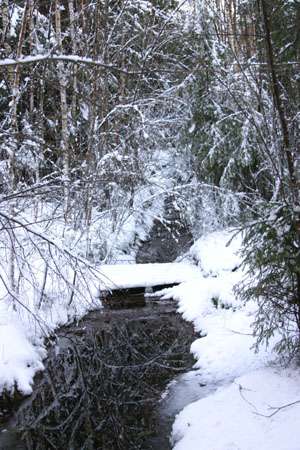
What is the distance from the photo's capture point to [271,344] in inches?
234

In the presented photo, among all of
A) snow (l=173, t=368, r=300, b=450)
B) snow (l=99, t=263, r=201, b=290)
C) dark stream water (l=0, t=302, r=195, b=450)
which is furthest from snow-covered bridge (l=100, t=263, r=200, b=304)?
snow (l=173, t=368, r=300, b=450)

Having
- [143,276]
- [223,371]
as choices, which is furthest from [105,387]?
[143,276]

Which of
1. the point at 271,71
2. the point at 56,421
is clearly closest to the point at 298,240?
the point at 271,71

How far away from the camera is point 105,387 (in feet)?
20.1

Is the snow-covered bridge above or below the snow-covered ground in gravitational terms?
above

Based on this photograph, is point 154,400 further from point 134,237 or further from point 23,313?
point 134,237

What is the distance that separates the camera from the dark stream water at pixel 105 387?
4871mm

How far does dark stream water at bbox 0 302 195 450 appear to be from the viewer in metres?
4.87

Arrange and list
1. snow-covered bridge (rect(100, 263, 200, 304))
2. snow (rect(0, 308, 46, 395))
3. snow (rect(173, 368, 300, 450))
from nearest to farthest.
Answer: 1. snow (rect(173, 368, 300, 450))
2. snow (rect(0, 308, 46, 395))
3. snow-covered bridge (rect(100, 263, 200, 304))

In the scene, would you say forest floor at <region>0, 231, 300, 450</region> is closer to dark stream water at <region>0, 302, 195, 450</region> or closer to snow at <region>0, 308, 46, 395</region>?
snow at <region>0, 308, 46, 395</region>

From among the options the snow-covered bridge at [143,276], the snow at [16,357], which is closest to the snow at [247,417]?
the snow at [16,357]

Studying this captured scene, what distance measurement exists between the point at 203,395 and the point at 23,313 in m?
3.37

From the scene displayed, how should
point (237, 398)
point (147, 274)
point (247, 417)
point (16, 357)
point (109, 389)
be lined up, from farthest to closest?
point (147, 274) → point (16, 357) → point (109, 389) → point (237, 398) → point (247, 417)

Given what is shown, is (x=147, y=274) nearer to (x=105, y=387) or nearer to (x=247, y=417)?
(x=105, y=387)
